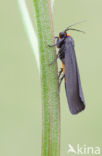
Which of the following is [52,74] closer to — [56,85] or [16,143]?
[56,85]

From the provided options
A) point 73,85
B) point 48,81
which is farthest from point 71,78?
point 48,81

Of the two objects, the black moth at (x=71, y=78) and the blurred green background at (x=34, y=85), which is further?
the blurred green background at (x=34, y=85)

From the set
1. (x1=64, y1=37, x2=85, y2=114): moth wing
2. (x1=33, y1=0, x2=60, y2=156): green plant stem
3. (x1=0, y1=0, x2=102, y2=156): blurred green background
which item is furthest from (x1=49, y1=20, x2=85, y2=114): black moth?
(x1=0, y1=0, x2=102, y2=156): blurred green background

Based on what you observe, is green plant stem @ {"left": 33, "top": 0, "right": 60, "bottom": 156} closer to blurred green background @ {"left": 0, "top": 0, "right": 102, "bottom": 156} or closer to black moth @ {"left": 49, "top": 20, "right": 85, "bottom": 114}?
black moth @ {"left": 49, "top": 20, "right": 85, "bottom": 114}

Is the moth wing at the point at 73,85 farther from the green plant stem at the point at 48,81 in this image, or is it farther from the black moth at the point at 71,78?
the green plant stem at the point at 48,81

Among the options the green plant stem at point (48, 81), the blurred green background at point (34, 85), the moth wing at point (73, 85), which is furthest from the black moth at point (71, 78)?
the blurred green background at point (34, 85)
